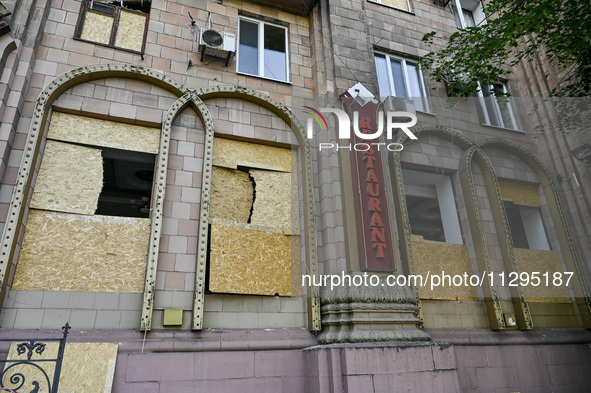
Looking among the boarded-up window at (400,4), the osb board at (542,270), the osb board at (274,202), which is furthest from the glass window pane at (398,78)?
the osb board at (542,270)

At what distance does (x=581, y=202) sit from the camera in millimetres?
11047

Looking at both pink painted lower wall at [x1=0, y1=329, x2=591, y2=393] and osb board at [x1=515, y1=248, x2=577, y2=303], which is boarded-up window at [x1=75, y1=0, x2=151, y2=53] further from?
osb board at [x1=515, y1=248, x2=577, y2=303]

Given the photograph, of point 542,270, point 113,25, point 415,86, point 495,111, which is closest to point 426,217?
point 542,270

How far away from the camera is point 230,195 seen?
8453 mm

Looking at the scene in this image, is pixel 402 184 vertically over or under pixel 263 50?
under

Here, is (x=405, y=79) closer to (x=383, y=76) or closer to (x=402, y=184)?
(x=383, y=76)

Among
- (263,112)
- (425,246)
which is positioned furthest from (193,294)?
(425,246)

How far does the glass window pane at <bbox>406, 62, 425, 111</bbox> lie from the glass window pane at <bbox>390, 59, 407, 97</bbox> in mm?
207

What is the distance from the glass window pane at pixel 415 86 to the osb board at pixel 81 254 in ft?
25.9

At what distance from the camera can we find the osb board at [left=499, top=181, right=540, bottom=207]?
10.9 m

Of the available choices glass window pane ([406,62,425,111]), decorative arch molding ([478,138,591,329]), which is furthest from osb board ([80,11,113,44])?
decorative arch molding ([478,138,591,329])

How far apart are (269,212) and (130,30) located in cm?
531

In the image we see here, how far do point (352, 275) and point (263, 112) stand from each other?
4.32 m

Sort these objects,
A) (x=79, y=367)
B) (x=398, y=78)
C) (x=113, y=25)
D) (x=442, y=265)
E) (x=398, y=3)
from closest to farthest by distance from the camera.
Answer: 1. (x=79, y=367)
2. (x=113, y=25)
3. (x=442, y=265)
4. (x=398, y=78)
5. (x=398, y=3)
